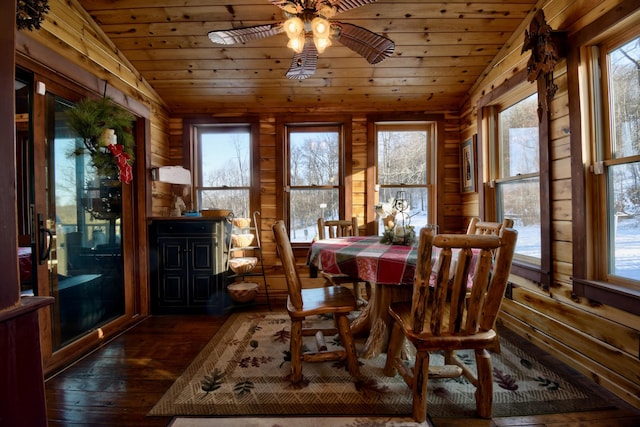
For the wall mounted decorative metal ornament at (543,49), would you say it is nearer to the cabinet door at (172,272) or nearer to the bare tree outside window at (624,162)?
the bare tree outside window at (624,162)

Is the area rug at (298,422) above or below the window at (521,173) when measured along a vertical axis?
below

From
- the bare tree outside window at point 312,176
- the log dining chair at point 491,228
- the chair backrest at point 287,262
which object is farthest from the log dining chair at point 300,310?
the bare tree outside window at point 312,176

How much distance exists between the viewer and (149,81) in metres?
3.31

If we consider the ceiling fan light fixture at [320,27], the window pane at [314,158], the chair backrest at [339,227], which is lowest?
the chair backrest at [339,227]

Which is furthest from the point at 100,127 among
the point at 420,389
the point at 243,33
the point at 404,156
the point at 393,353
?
the point at 404,156

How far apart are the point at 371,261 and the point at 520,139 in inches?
81.4

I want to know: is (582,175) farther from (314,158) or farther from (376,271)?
(314,158)

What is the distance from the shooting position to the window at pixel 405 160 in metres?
3.83

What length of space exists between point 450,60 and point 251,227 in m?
2.84

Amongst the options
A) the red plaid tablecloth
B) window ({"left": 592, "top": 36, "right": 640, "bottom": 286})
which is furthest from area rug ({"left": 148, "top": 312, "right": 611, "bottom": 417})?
window ({"left": 592, "top": 36, "right": 640, "bottom": 286})

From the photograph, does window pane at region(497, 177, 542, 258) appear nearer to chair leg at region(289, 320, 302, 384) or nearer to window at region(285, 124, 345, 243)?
window at region(285, 124, 345, 243)

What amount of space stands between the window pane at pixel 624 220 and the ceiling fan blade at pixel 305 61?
6.80ft

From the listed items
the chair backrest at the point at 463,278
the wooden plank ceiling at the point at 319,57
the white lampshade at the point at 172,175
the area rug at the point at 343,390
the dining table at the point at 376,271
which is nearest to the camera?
the chair backrest at the point at 463,278

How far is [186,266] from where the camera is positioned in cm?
321
